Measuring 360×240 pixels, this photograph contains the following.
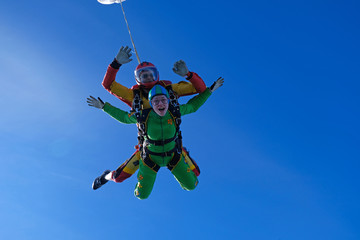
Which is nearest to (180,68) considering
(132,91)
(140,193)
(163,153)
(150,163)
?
(132,91)

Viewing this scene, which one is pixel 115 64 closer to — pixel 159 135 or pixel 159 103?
pixel 159 103

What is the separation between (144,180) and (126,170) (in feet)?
2.08

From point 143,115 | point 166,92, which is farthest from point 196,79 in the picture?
point 143,115

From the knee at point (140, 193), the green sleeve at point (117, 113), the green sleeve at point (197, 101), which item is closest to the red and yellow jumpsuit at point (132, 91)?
the green sleeve at point (197, 101)

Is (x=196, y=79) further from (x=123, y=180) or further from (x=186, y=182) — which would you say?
(x=123, y=180)

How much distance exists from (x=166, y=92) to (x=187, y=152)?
7.98ft

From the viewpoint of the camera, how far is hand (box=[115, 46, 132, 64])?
308 inches

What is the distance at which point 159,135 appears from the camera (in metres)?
7.95

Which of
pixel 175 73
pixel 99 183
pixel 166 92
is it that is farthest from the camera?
pixel 99 183

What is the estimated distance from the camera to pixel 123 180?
352 inches

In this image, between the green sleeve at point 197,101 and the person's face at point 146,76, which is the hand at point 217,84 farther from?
the person's face at point 146,76

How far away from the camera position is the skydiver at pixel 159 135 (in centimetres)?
768

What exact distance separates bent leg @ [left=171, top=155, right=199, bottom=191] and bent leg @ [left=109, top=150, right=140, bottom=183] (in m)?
1.03

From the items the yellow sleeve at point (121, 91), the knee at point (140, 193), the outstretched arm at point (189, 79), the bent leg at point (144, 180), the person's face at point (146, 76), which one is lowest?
the knee at point (140, 193)
